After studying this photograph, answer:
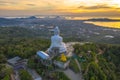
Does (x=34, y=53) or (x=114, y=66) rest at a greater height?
(x=34, y=53)

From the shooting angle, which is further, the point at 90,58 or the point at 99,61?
the point at 99,61

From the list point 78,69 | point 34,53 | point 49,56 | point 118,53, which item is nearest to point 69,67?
point 78,69

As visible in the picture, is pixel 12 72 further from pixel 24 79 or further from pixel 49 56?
pixel 49 56

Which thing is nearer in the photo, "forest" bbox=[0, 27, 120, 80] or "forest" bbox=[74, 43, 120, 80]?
"forest" bbox=[0, 27, 120, 80]

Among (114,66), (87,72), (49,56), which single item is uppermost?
(49,56)

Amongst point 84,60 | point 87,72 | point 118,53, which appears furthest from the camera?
Result: point 118,53

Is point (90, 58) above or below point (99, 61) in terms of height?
above

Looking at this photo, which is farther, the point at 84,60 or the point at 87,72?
the point at 84,60

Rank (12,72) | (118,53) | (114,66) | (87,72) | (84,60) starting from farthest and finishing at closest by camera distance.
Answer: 1. (118,53)
2. (114,66)
3. (84,60)
4. (87,72)
5. (12,72)

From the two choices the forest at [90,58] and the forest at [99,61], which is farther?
the forest at [99,61]

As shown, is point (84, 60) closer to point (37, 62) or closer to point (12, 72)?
point (37, 62)
